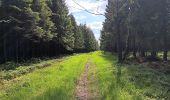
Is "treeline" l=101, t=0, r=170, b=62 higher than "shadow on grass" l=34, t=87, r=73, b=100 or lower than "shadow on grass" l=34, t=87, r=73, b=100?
higher

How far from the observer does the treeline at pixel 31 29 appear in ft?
150

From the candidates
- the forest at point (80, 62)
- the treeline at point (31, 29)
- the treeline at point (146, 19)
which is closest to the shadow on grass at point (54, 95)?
the forest at point (80, 62)

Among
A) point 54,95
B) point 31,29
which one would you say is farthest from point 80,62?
point 54,95

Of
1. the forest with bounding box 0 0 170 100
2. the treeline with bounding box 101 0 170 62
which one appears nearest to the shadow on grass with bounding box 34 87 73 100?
the forest with bounding box 0 0 170 100

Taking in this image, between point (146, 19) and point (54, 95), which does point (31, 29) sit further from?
point (54, 95)

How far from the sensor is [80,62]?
164ft

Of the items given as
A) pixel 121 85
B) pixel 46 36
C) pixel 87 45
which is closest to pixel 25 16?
pixel 46 36

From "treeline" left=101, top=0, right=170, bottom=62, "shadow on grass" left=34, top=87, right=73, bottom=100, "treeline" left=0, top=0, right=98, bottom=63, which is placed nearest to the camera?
"shadow on grass" left=34, top=87, right=73, bottom=100

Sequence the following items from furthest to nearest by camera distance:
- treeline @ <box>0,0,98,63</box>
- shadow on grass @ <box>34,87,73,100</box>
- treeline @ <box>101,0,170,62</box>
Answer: treeline @ <box>0,0,98,63</box>
treeline @ <box>101,0,170,62</box>
shadow on grass @ <box>34,87,73,100</box>

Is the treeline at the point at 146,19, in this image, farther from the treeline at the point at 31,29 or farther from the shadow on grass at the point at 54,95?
the shadow on grass at the point at 54,95

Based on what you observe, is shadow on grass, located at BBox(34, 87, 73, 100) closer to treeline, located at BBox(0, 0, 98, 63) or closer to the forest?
Answer: the forest

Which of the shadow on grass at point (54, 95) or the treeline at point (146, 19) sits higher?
the treeline at point (146, 19)

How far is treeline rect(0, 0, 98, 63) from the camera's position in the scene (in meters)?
45.8

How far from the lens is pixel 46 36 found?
60969 mm
